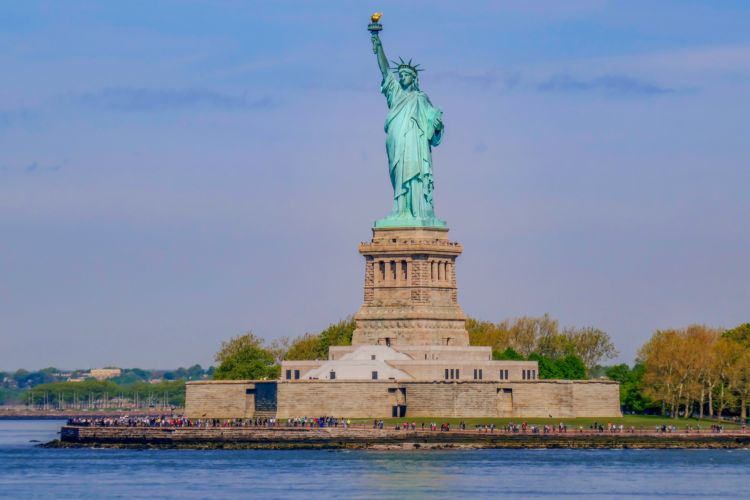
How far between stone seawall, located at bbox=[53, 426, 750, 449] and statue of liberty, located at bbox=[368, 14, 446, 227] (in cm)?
1542

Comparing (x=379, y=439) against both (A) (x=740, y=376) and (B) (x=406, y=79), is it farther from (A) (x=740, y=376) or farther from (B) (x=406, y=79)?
(A) (x=740, y=376)

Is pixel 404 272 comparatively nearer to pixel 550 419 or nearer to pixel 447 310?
pixel 447 310

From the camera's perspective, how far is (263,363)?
450 feet

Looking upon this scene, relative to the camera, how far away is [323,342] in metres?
139

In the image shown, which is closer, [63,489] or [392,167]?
[63,489]

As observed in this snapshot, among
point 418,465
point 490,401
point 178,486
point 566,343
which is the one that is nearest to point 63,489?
point 178,486

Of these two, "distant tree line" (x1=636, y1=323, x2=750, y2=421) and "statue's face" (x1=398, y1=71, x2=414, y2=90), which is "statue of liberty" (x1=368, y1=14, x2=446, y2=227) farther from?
"distant tree line" (x1=636, y1=323, x2=750, y2=421)

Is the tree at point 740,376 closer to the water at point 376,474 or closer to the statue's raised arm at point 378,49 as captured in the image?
the water at point 376,474

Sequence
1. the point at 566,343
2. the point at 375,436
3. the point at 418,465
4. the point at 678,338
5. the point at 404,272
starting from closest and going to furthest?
the point at 418,465, the point at 375,436, the point at 404,272, the point at 678,338, the point at 566,343

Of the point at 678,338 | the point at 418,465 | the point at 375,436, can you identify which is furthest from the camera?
the point at 678,338

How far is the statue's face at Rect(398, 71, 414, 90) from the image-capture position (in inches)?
4806

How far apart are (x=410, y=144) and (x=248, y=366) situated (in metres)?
21.3

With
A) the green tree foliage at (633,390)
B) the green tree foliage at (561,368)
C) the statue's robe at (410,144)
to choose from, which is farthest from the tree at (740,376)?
the statue's robe at (410,144)

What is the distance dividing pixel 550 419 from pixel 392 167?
16626 millimetres
